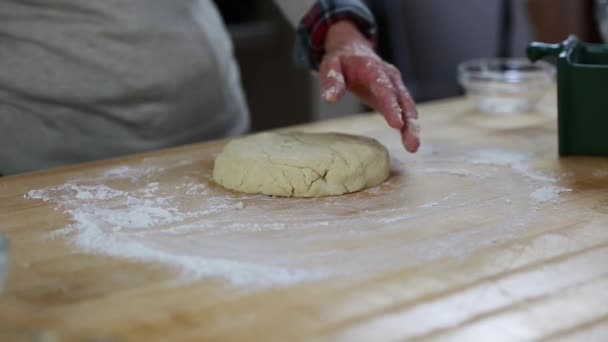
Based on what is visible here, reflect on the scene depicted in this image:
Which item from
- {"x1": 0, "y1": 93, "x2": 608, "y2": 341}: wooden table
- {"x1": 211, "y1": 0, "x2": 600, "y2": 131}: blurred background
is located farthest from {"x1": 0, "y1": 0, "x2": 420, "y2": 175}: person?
{"x1": 211, "y1": 0, "x2": 600, "y2": 131}: blurred background

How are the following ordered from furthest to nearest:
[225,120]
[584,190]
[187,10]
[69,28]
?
[225,120] < [187,10] < [69,28] < [584,190]

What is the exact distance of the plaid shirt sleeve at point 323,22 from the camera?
Result: 1.54 meters

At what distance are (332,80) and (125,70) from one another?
43 centimetres

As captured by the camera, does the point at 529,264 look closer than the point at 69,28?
Yes

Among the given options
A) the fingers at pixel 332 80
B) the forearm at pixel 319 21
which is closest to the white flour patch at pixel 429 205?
the fingers at pixel 332 80

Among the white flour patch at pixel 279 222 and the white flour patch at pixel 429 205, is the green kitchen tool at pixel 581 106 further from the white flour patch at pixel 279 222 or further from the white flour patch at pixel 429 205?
the white flour patch at pixel 429 205

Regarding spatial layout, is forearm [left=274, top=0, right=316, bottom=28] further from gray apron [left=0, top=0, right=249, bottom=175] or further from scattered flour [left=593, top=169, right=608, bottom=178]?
scattered flour [left=593, top=169, right=608, bottom=178]

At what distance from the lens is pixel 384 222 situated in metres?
1.10

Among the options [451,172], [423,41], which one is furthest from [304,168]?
[423,41]

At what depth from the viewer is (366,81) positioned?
4.54 ft

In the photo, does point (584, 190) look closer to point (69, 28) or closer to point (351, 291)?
point (351, 291)

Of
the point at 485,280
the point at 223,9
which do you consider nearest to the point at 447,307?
the point at 485,280

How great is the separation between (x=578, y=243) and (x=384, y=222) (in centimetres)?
26

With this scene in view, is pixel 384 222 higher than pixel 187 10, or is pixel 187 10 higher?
pixel 187 10
